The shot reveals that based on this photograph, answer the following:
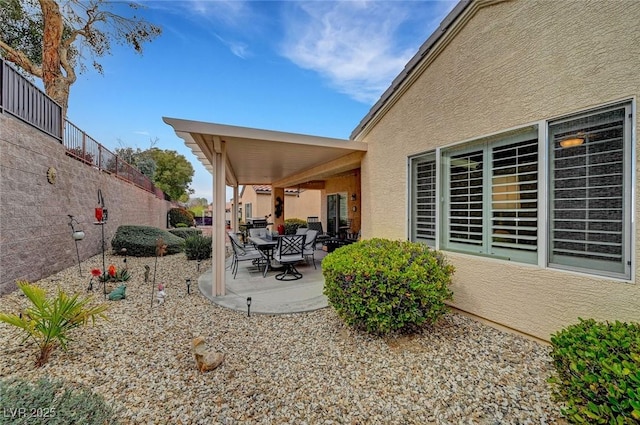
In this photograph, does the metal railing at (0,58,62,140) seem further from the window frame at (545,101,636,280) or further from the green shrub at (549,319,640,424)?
the window frame at (545,101,636,280)

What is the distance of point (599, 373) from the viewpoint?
1769 mm

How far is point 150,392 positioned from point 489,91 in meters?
5.61

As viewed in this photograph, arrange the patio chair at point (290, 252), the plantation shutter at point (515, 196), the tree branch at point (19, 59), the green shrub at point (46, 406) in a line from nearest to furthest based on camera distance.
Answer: the green shrub at point (46, 406)
the plantation shutter at point (515, 196)
the patio chair at point (290, 252)
the tree branch at point (19, 59)

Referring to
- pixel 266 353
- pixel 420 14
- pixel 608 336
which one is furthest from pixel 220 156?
pixel 608 336

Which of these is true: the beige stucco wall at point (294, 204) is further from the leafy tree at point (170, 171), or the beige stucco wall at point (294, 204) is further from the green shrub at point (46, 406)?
the green shrub at point (46, 406)

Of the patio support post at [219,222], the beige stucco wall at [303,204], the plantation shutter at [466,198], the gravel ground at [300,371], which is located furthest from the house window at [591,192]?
the beige stucco wall at [303,204]

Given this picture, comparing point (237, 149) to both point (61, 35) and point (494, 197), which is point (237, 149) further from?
point (61, 35)

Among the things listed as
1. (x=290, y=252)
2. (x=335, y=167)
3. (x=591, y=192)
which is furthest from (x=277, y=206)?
(x=591, y=192)

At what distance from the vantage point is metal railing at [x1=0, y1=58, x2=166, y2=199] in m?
4.87

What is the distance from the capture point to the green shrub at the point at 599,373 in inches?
60.2

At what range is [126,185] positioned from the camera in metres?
12.0

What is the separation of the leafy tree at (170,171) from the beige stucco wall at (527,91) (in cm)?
2442

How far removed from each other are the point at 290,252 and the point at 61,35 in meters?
11.2

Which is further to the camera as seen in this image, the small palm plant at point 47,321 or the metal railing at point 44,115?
the metal railing at point 44,115
